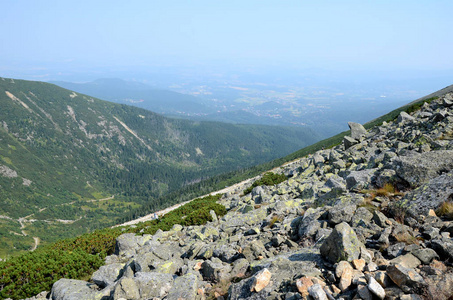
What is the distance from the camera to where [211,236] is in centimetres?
1563

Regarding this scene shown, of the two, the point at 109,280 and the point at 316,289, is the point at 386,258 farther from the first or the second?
the point at 109,280

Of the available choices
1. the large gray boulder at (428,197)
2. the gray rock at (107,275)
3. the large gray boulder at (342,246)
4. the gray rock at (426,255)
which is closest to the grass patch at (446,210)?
the large gray boulder at (428,197)

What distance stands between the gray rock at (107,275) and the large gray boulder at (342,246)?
31.6ft

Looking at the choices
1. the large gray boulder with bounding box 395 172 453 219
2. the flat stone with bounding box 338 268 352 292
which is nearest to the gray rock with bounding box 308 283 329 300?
the flat stone with bounding box 338 268 352 292

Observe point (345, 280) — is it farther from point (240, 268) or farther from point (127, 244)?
point (127, 244)

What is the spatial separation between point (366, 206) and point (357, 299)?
18.3 feet

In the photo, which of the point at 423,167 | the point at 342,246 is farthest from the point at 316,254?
the point at 423,167

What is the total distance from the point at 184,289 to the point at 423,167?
1111cm

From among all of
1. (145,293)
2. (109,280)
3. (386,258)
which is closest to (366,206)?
(386,258)

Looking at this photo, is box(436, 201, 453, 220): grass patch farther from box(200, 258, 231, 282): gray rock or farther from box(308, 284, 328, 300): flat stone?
box(200, 258, 231, 282): gray rock

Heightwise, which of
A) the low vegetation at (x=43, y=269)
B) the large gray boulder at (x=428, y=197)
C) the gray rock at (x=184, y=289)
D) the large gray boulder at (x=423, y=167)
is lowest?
the low vegetation at (x=43, y=269)

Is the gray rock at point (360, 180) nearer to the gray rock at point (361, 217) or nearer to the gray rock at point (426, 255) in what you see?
the gray rock at point (361, 217)

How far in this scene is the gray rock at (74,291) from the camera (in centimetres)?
1005

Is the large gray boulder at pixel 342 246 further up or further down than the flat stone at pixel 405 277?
further down
